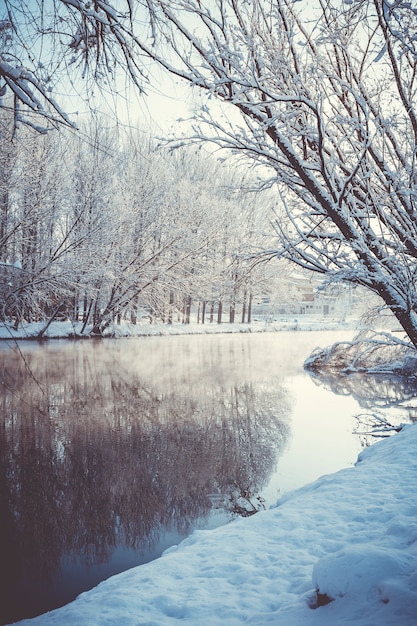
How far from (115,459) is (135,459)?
0.97 feet

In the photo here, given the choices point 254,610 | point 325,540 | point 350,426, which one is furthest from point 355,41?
point 350,426

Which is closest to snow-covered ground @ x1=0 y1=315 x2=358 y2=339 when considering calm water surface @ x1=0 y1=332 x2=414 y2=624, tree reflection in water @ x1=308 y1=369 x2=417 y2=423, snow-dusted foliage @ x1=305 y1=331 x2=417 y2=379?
snow-dusted foliage @ x1=305 y1=331 x2=417 y2=379

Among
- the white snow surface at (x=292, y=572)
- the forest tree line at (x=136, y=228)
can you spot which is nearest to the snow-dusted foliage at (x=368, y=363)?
the forest tree line at (x=136, y=228)

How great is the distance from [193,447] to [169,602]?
13.4 feet

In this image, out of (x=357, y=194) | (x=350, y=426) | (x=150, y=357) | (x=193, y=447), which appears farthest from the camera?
(x=150, y=357)

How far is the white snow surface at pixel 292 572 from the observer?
1751 mm

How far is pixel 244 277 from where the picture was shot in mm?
3828

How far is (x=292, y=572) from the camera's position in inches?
101

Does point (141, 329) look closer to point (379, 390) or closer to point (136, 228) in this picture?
point (136, 228)

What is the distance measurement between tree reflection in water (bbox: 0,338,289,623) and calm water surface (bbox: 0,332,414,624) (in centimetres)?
2

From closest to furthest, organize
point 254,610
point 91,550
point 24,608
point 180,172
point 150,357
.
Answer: point 254,610
point 24,608
point 91,550
point 150,357
point 180,172

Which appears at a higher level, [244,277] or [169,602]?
[244,277]

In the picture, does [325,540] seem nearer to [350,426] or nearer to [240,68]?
[240,68]

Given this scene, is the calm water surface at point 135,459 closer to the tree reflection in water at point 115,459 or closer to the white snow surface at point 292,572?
the tree reflection in water at point 115,459
